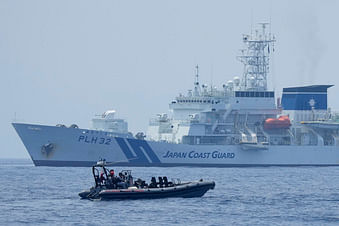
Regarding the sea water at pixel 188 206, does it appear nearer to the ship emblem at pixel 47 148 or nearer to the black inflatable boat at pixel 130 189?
the black inflatable boat at pixel 130 189

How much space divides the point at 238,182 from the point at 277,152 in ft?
62.7

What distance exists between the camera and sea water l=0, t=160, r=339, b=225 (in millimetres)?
33875

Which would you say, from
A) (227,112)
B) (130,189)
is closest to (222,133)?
(227,112)

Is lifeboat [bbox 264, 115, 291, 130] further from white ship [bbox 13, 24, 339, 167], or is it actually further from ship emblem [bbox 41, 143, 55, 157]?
ship emblem [bbox 41, 143, 55, 157]

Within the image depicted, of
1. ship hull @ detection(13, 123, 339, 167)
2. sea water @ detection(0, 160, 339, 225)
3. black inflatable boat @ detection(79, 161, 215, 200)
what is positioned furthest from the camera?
ship hull @ detection(13, 123, 339, 167)

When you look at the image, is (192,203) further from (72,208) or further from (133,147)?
(133,147)

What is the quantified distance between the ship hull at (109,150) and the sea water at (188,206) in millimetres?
11961

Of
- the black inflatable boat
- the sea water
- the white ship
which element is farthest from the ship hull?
the black inflatable boat

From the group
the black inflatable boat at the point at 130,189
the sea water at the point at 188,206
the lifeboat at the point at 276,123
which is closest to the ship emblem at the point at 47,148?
the sea water at the point at 188,206

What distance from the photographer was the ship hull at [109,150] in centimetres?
6650

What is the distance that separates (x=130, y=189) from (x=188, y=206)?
2.88 metres

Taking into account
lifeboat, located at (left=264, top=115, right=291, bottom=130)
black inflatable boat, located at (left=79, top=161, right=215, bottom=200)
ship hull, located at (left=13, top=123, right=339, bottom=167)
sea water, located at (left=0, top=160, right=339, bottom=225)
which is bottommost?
sea water, located at (left=0, top=160, right=339, bottom=225)

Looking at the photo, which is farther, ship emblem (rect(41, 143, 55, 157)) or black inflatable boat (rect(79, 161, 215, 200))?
ship emblem (rect(41, 143, 55, 157))

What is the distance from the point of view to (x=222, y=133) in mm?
70250
